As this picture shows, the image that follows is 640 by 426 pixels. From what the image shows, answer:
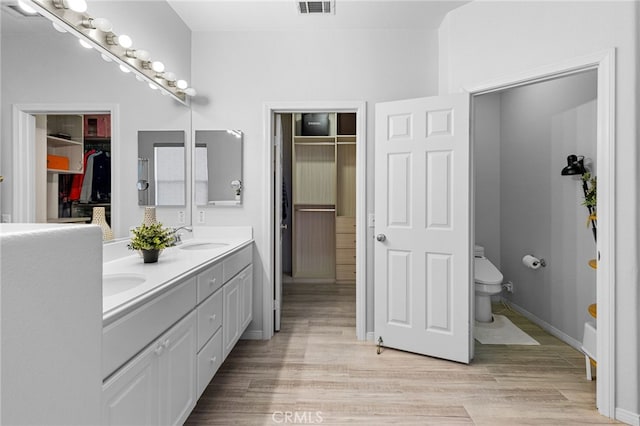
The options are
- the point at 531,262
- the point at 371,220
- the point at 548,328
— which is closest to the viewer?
the point at 371,220

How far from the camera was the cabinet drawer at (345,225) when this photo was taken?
4.87 metres

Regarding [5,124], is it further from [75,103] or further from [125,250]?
[125,250]

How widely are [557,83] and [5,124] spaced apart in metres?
3.78

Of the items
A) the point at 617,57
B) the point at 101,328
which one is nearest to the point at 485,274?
the point at 617,57

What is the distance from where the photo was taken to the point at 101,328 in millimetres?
905

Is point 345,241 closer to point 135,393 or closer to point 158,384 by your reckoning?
point 158,384

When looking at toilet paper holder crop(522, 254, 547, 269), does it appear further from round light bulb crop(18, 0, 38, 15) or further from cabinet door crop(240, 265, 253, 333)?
round light bulb crop(18, 0, 38, 15)

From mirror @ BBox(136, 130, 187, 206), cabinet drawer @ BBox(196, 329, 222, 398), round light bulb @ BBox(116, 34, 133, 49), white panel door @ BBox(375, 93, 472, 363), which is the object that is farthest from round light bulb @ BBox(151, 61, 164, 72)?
cabinet drawer @ BBox(196, 329, 222, 398)

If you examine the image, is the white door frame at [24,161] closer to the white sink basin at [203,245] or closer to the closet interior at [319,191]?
the white sink basin at [203,245]

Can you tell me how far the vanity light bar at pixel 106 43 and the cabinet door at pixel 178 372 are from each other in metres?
1.45

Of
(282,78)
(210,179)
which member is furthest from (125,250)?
(282,78)

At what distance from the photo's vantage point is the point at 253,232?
2926mm

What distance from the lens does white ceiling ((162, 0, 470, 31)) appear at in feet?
8.21

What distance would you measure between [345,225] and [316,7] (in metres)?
2.96
